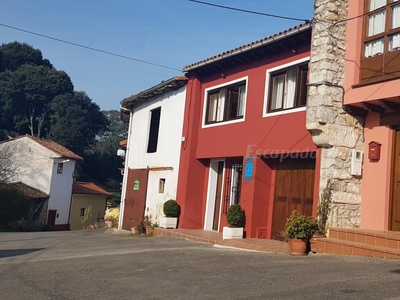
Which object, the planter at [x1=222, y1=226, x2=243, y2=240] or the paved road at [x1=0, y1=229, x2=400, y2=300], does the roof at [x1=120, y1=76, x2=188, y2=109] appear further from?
the paved road at [x1=0, y1=229, x2=400, y2=300]

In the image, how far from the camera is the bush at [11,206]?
28547 millimetres

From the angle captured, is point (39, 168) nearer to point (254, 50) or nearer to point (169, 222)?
point (169, 222)

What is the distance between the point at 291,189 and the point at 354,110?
8.89 feet

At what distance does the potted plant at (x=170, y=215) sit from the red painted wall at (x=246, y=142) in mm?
190

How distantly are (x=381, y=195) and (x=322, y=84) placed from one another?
2576 millimetres

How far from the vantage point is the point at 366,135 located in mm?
9914

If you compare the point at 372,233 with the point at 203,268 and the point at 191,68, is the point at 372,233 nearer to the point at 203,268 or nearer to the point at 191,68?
the point at 203,268

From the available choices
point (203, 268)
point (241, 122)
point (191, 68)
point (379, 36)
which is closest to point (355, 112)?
point (379, 36)

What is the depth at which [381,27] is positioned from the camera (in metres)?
9.19

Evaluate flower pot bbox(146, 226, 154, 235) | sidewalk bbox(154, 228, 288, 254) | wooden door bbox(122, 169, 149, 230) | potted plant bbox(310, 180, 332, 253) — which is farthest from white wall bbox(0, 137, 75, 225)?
potted plant bbox(310, 180, 332, 253)

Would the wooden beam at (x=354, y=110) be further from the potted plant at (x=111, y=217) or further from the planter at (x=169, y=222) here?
the potted plant at (x=111, y=217)

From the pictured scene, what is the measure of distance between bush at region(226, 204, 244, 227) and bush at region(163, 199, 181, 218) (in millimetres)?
2949

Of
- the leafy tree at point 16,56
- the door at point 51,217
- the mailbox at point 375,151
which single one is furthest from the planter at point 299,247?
the leafy tree at point 16,56

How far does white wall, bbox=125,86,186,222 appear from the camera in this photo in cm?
1545
